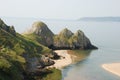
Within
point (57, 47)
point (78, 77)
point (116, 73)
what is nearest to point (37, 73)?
point (78, 77)

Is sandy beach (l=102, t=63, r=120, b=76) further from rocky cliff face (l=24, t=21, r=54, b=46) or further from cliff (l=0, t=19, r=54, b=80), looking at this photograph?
Result: rocky cliff face (l=24, t=21, r=54, b=46)

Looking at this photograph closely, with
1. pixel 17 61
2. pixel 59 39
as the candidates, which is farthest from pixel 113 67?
pixel 59 39

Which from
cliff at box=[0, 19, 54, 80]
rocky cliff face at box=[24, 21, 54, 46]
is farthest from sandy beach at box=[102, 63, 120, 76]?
rocky cliff face at box=[24, 21, 54, 46]

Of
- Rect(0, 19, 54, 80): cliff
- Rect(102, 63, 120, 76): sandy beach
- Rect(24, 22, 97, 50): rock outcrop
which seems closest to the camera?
Rect(0, 19, 54, 80): cliff

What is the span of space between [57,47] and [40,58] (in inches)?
1593

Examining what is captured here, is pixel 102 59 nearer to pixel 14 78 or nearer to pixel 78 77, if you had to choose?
pixel 78 77

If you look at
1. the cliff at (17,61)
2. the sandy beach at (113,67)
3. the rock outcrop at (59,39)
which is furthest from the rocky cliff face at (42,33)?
the sandy beach at (113,67)

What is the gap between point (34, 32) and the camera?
12531 cm

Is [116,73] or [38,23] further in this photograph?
[38,23]

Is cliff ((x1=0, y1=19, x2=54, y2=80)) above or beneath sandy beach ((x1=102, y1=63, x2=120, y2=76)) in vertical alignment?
above

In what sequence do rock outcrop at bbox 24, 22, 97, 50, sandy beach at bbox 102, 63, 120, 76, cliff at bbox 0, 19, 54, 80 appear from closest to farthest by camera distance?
cliff at bbox 0, 19, 54, 80 < sandy beach at bbox 102, 63, 120, 76 < rock outcrop at bbox 24, 22, 97, 50

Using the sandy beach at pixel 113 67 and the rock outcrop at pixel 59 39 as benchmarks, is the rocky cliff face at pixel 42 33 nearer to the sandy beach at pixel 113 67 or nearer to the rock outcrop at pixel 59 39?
the rock outcrop at pixel 59 39

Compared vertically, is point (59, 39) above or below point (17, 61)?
below

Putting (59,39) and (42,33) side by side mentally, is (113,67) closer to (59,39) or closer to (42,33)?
(59,39)
